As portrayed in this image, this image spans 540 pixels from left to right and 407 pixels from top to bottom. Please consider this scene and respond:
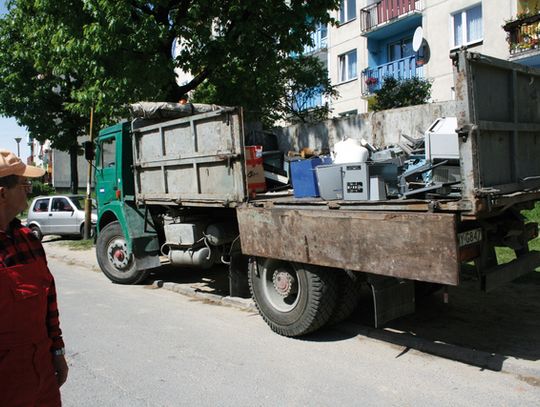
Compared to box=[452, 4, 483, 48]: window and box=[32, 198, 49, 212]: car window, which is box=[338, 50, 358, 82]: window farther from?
box=[32, 198, 49, 212]: car window

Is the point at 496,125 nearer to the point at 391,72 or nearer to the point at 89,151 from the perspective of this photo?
the point at 89,151

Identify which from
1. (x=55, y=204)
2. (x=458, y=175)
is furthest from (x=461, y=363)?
(x=55, y=204)

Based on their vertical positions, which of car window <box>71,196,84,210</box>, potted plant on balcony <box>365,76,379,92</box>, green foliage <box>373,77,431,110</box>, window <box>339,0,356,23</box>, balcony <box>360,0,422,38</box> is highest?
window <box>339,0,356,23</box>

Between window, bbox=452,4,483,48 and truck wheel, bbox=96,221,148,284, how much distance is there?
13526 millimetres

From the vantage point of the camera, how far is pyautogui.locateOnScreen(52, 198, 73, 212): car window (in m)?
15.6

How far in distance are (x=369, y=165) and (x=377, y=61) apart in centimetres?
1796

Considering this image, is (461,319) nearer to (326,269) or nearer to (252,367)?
(326,269)

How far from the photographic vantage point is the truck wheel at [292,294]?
520 cm

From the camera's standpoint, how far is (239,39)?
11.1 m

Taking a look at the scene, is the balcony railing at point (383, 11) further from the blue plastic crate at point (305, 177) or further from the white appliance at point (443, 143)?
the white appliance at point (443, 143)

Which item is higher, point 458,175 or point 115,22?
point 115,22

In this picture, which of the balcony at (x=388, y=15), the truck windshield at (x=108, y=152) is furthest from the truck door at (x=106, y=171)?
the balcony at (x=388, y=15)

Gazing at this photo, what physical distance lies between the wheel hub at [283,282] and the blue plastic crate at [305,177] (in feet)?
3.01

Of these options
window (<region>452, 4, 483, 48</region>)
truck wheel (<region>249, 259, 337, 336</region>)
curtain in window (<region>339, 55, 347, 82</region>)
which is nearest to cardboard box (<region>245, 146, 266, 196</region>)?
truck wheel (<region>249, 259, 337, 336</region>)
